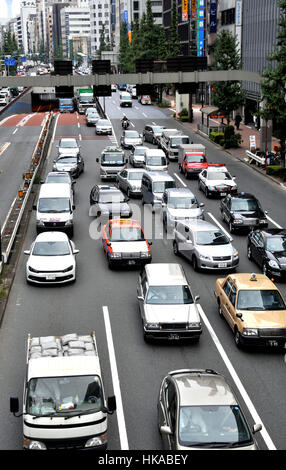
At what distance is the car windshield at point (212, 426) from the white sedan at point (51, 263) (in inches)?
491

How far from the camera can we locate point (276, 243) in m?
25.7

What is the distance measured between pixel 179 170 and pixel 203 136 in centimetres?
1996

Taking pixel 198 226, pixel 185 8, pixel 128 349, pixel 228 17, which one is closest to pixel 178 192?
pixel 198 226

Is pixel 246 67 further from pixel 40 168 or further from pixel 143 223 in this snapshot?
pixel 143 223

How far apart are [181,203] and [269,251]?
316 inches

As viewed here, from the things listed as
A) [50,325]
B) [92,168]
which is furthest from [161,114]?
[50,325]

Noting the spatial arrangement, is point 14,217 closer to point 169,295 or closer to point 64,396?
point 169,295

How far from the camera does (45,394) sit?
13.4m

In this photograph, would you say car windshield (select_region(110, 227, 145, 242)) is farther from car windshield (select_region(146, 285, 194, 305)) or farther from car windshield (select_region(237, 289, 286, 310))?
car windshield (select_region(237, 289, 286, 310))

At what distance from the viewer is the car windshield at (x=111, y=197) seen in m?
34.6

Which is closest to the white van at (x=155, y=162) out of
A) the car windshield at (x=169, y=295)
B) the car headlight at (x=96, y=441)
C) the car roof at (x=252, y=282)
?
the car roof at (x=252, y=282)

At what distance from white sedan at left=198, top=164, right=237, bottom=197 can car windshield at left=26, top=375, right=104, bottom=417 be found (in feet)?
88.1

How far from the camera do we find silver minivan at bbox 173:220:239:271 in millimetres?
25703

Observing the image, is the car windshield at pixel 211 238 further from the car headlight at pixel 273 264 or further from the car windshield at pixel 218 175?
the car windshield at pixel 218 175
